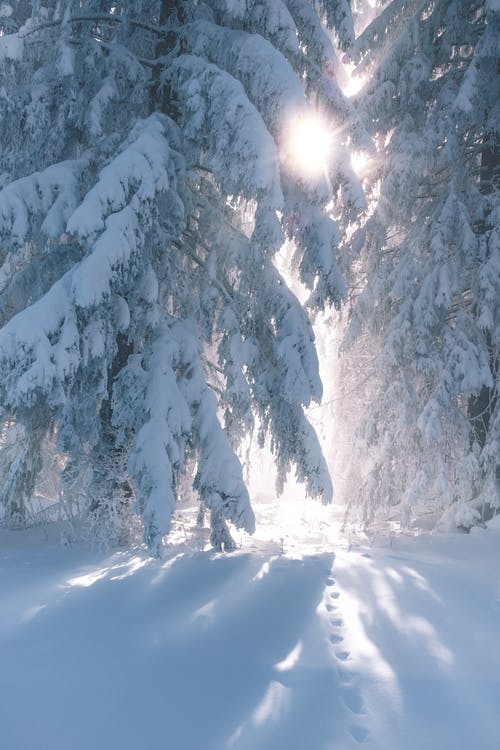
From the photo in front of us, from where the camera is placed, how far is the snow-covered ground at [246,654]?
8.91ft

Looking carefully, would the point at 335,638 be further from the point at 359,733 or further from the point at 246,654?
the point at 359,733

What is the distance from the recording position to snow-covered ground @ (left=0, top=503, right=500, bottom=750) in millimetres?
A: 2717

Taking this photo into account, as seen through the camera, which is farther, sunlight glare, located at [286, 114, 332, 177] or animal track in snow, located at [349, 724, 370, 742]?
sunlight glare, located at [286, 114, 332, 177]

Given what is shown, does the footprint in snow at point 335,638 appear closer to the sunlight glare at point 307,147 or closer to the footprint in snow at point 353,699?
the footprint in snow at point 353,699

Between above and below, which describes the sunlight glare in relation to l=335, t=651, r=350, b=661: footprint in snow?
above

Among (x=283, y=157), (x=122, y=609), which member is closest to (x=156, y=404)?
(x=122, y=609)

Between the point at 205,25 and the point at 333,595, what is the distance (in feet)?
20.5

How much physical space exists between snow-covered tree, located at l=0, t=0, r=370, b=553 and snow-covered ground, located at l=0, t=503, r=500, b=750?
2.78ft

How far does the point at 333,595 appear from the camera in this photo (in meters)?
4.74

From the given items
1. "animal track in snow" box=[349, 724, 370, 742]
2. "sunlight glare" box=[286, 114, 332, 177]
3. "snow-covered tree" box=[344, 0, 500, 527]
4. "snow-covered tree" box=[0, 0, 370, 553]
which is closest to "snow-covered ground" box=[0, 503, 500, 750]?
"animal track in snow" box=[349, 724, 370, 742]

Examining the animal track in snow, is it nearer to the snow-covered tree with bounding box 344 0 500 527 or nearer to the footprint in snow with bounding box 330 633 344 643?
the footprint in snow with bounding box 330 633 344 643

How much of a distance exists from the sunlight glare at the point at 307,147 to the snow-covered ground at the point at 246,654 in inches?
172

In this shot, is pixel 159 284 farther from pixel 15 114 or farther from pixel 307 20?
pixel 307 20

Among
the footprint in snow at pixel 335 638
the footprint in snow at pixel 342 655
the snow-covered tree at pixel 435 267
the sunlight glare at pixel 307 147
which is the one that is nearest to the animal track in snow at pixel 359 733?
the footprint in snow at pixel 342 655
